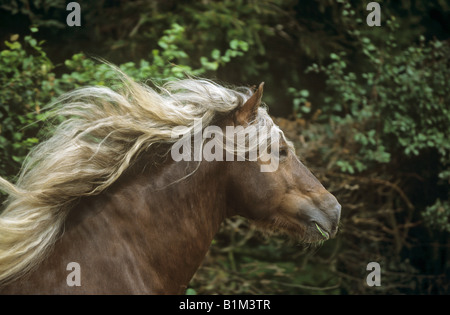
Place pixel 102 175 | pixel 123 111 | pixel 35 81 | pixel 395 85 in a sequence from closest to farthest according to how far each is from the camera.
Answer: pixel 102 175 < pixel 123 111 < pixel 35 81 < pixel 395 85

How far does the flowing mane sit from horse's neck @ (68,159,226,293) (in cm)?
11

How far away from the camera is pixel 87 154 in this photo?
7.87 ft

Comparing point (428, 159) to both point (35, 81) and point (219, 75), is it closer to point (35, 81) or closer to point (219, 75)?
point (219, 75)

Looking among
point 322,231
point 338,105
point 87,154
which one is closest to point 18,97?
point 87,154

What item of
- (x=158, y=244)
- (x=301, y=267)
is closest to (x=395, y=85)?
(x=301, y=267)

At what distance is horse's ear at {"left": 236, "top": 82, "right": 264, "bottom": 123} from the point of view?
8.40ft

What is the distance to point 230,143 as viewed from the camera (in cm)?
250

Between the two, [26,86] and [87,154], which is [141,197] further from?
[26,86]

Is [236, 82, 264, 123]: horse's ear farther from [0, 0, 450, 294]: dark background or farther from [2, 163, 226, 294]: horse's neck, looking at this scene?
[0, 0, 450, 294]: dark background

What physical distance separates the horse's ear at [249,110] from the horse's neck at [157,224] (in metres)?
0.33

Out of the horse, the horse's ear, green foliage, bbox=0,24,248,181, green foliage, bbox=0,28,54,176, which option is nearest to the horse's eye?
the horse

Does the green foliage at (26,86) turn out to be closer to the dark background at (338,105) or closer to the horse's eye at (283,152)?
the dark background at (338,105)
